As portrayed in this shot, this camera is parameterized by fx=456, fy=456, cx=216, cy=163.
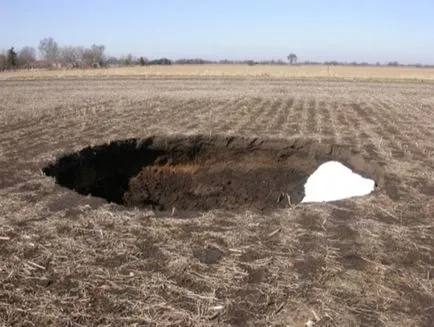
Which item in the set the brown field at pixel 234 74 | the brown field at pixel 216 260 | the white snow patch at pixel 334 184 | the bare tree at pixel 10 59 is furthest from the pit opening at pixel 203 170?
the bare tree at pixel 10 59

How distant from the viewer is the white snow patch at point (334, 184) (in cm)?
905

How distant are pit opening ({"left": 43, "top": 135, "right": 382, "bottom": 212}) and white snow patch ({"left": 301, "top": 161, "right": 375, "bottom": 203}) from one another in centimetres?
39

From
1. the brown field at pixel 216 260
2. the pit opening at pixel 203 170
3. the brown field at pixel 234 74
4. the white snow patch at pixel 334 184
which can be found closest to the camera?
the brown field at pixel 216 260

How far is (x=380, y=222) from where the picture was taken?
21.4ft

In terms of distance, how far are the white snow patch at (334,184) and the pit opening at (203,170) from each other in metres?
0.39

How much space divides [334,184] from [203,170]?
153 inches

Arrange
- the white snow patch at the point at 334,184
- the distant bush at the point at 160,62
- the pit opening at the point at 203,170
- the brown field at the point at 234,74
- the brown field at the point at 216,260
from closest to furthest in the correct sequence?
the brown field at the point at 216,260 → the white snow patch at the point at 334,184 → the pit opening at the point at 203,170 → the brown field at the point at 234,74 → the distant bush at the point at 160,62

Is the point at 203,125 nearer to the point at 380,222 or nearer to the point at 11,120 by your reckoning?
the point at 11,120

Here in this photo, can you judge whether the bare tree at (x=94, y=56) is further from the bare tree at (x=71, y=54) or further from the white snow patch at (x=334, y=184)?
the white snow patch at (x=334, y=184)

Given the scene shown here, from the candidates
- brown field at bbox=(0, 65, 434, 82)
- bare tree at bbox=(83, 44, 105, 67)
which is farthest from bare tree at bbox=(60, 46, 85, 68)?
brown field at bbox=(0, 65, 434, 82)

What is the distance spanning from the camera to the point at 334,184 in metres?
9.89

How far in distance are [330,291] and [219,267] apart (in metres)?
1.22

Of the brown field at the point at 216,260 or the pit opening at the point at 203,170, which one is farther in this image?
the pit opening at the point at 203,170

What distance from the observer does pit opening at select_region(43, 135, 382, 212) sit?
10.9 metres
